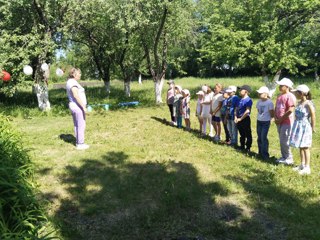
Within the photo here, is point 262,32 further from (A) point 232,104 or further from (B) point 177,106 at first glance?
(A) point 232,104

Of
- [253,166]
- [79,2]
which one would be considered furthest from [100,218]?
[79,2]

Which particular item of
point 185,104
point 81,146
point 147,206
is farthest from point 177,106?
point 147,206

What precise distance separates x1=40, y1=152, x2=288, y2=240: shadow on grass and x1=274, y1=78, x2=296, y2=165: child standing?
2148 millimetres

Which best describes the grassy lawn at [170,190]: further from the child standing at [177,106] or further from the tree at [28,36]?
the tree at [28,36]

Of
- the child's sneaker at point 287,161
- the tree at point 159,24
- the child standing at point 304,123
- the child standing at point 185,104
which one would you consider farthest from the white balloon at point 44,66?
the child standing at point 304,123

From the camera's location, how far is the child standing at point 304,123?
6730 mm

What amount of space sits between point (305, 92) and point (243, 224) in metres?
3.14

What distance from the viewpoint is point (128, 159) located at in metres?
7.79

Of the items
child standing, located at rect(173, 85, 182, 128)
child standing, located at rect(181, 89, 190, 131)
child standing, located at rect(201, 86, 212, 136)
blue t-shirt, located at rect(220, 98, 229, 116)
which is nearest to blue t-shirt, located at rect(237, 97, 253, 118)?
blue t-shirt, located at rect(220, 98, 229, 116)

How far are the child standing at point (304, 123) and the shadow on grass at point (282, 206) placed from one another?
1.91ft

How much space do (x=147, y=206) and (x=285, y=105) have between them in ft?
12.4

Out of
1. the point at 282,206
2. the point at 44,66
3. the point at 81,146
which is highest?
the point at 44,66

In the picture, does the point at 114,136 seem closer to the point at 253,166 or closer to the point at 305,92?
the point at 253,166

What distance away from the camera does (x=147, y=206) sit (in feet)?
18.2
